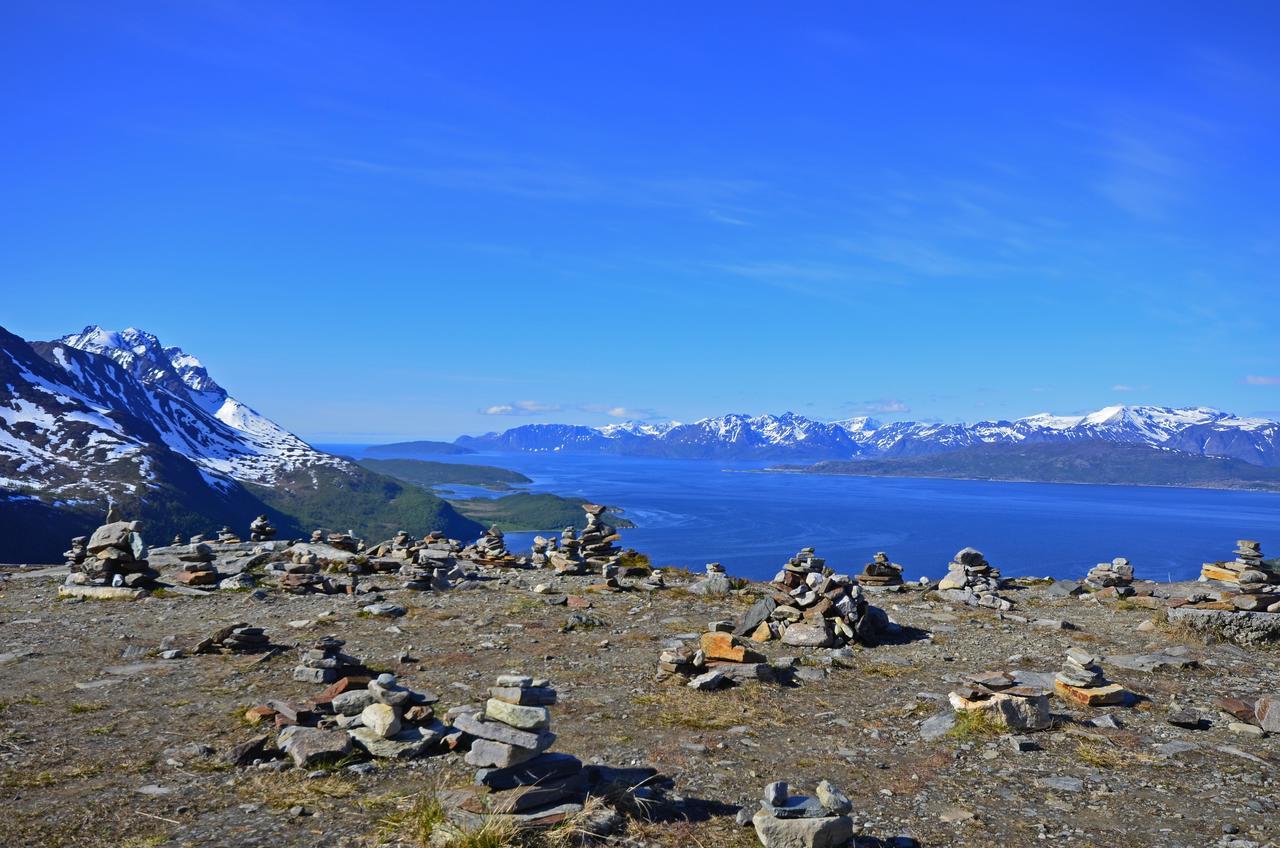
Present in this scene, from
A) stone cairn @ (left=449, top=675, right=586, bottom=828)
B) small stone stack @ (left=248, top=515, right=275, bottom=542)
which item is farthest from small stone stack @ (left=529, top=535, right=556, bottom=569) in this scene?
stone cairn @ (left=449, top=675, right=586, bottom=828)

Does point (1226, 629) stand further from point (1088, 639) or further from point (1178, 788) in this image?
point (1178, 788)

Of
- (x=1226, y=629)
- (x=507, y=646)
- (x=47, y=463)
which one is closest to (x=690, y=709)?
(x=507, y=646)

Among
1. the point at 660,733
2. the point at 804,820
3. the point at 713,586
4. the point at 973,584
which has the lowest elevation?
the point at 973,584

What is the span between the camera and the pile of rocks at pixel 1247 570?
2194cm

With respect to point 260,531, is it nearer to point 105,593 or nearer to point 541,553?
point 541,553

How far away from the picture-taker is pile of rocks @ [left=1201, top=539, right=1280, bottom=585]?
2194 cm

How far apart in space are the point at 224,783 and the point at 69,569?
21.2 m

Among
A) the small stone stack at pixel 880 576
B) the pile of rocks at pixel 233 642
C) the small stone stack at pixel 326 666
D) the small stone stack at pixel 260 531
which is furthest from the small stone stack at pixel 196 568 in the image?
the small stone stack at pixel 880 576

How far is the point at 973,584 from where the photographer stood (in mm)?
25922

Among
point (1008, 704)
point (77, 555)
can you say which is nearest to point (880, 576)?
point (1008, 704)

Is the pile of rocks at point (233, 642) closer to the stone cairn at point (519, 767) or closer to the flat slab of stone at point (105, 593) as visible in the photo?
the flat slab of stone at point (105, 593)

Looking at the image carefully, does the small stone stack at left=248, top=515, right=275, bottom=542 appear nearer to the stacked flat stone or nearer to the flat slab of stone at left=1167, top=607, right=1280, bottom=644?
the stacked flat stone

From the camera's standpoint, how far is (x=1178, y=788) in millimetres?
8859

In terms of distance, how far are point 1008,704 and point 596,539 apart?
805 inches
